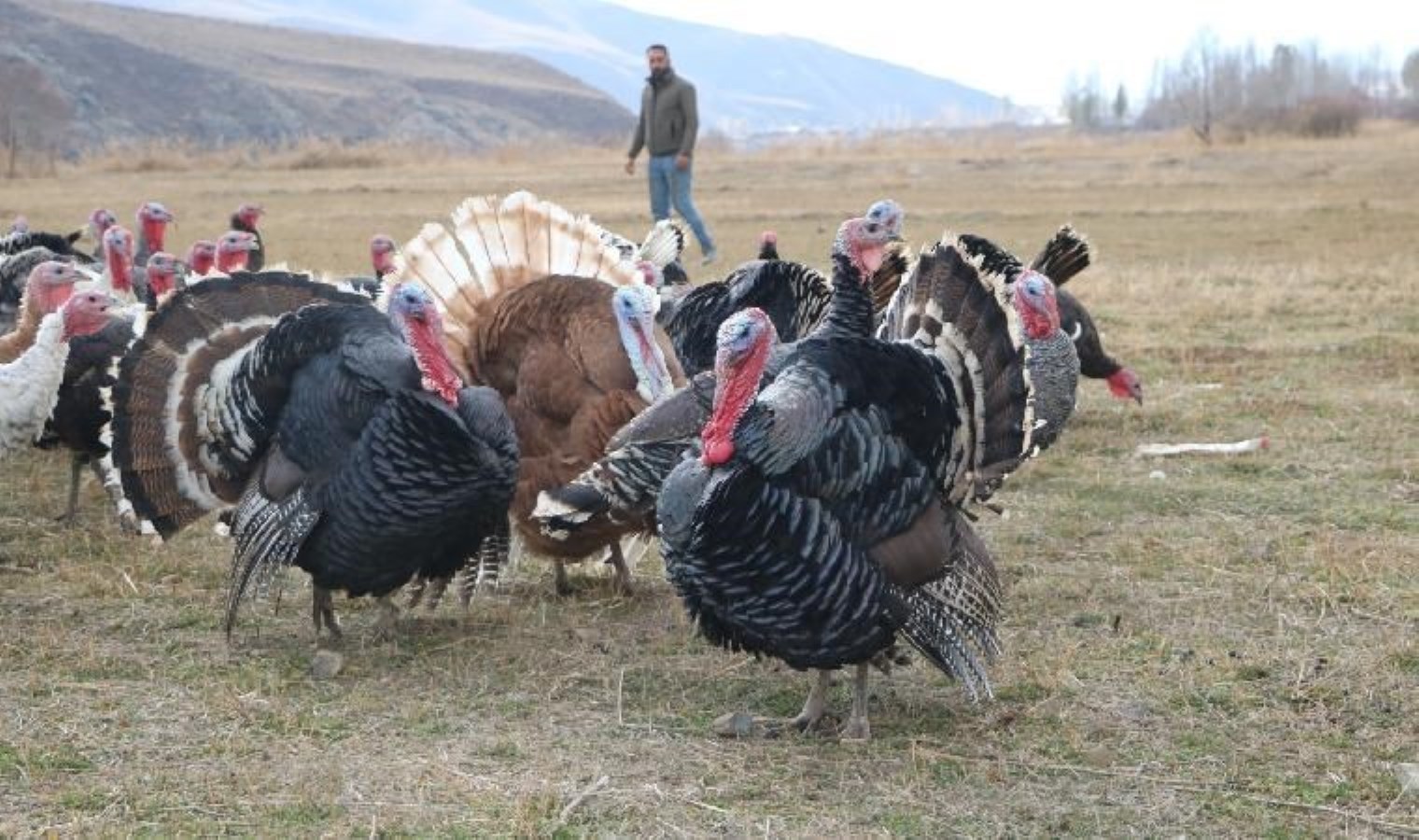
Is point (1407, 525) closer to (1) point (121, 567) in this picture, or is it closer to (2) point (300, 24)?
(1) point (121, 567)

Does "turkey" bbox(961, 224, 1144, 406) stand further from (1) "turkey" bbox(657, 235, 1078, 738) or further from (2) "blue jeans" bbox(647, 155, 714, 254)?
(2) "blue jeans" bbox(647, 155, 714, 254)

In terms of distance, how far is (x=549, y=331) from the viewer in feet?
18.7

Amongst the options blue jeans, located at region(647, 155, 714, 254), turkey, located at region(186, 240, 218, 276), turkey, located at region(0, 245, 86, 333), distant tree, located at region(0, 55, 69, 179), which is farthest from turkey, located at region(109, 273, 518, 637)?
distant tree, located at region(0, 55, 69, 179)

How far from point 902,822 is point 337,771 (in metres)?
1.33

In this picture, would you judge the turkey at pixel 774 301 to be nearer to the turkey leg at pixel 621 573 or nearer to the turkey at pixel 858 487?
the turkey leg at pixel 621 573

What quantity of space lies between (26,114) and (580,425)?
30.5 meters

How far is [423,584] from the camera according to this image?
521cm

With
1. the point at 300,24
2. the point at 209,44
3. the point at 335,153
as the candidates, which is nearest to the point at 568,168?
the point at 335,153

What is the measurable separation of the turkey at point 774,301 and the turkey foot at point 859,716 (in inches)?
78.2

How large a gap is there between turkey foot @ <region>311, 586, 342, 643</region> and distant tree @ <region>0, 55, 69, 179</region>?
1097 inches

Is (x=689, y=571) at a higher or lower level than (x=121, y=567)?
higher

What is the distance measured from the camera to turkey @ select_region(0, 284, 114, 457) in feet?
19.1

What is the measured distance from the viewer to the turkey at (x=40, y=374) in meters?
5.81

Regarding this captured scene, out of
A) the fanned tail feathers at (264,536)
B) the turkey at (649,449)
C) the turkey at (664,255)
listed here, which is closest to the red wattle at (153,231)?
the turkey at (664,255)
